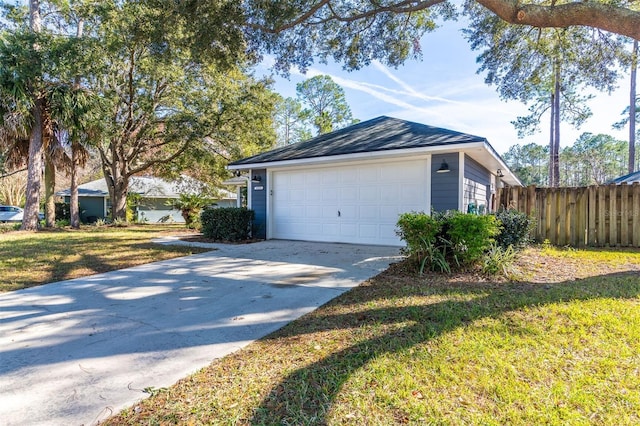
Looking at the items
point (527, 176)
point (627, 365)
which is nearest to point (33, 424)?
point (627, 365)

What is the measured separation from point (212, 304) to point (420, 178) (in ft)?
18.7

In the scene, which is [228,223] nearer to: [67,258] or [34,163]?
[67,258]

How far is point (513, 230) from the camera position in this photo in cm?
617

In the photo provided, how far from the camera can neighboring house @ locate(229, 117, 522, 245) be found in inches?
291

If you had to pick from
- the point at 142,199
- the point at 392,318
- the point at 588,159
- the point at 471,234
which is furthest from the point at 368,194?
the point at 588,159

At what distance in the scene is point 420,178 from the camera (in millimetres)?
7793

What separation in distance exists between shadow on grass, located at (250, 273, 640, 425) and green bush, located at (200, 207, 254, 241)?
6061 mm

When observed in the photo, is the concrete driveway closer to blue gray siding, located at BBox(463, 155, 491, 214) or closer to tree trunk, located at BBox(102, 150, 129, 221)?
blue gray siding, located at BBox(463, 155, 491, 214)

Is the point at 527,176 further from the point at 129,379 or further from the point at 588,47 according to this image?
the point at 129,379

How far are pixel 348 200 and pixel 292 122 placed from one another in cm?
2783

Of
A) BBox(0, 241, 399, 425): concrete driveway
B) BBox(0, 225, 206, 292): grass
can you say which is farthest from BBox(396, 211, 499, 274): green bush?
BBox(0, 225, 206, 292): grass

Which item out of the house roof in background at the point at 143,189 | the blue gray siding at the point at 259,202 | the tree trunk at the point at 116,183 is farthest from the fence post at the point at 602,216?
the tree trunk at the point at 116,183

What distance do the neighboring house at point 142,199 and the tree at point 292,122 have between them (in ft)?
44.3

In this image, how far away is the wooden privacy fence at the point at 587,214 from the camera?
27.1 feet
